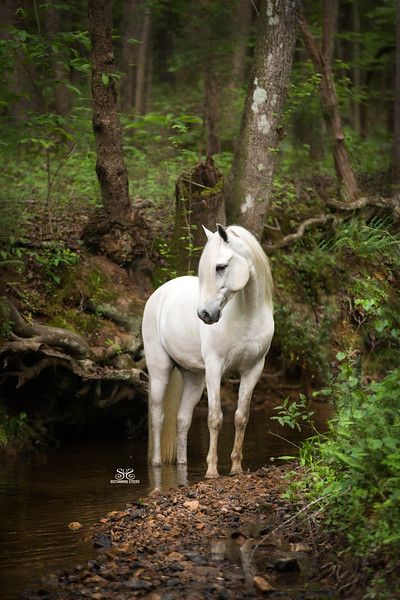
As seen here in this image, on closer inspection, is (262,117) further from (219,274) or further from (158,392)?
(219,274)

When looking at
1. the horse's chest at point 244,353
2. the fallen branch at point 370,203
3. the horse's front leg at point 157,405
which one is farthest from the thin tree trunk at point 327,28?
the horse's chest at point 244,353

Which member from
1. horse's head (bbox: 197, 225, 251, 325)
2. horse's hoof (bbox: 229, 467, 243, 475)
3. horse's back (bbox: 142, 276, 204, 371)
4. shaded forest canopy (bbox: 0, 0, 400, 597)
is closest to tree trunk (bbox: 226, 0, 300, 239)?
shaded forest canopy (bbox: 0, 0, 400, 597)

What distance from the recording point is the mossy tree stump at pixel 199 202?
11.4 metres

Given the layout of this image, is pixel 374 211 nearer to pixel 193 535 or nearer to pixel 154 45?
pixel 193 535

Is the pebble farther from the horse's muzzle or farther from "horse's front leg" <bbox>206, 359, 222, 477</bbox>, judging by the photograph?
"horse's front leg" <bbox>206, 359, 222, 477</bbox>

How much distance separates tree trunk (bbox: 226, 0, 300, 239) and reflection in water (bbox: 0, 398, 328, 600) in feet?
10.0

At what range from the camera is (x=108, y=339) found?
35.2 ft

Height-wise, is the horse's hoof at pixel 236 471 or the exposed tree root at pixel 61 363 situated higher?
the exposed tree root at pixel 61 363

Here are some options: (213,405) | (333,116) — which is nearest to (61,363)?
(213,405)

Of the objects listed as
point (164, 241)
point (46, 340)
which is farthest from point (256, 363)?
point (164, 241)

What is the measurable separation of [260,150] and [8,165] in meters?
7.93

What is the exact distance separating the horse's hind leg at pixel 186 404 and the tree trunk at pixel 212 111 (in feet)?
30.8

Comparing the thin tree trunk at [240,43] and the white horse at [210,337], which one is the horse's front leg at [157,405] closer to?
the white horse at [210,337]

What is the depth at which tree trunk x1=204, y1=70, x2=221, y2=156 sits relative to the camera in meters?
17.6
